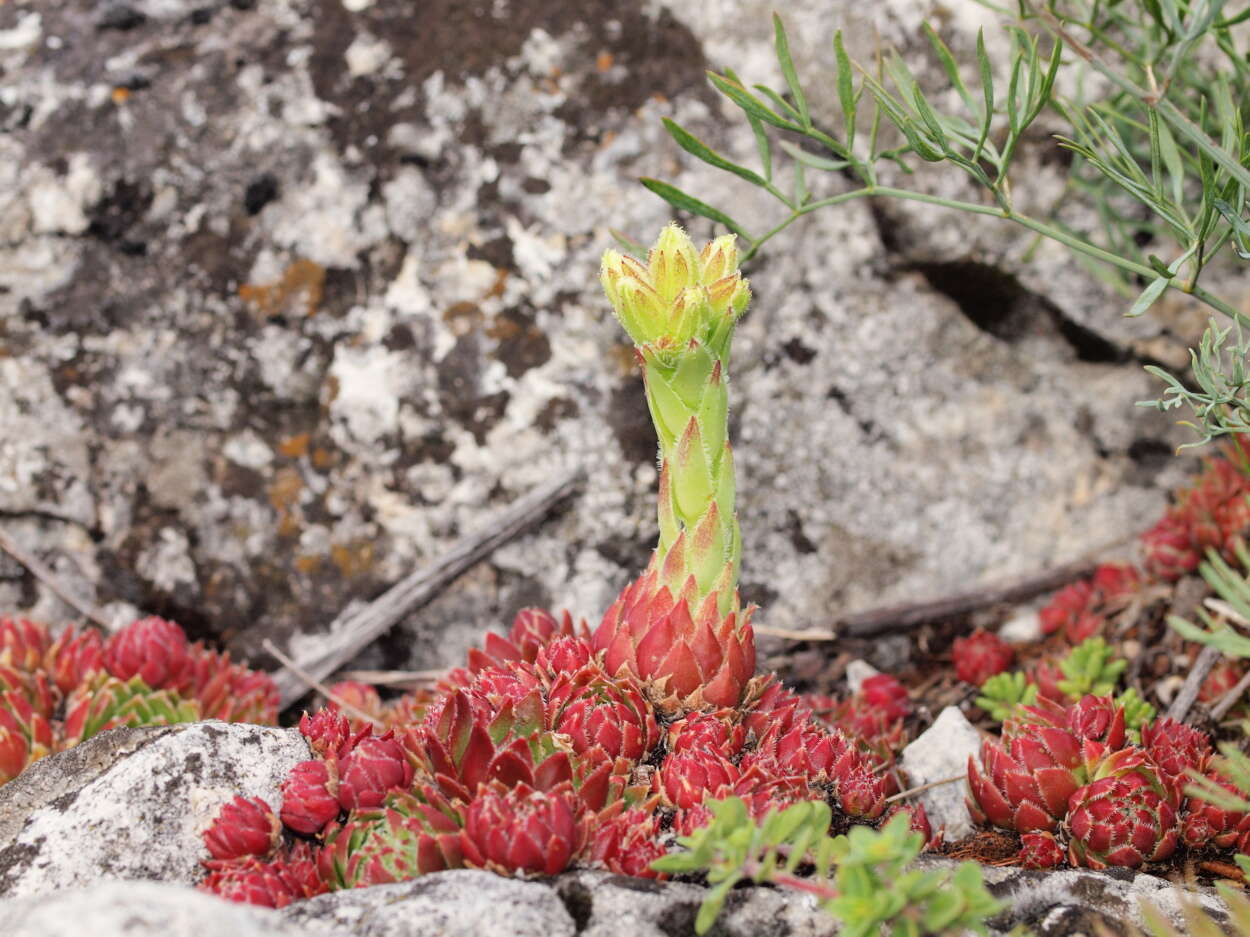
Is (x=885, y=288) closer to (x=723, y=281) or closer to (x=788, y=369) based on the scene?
(x=788, y=369)

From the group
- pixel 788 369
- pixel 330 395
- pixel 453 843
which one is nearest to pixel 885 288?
pixel 788 369

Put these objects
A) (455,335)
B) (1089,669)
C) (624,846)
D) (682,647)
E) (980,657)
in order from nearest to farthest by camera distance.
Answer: (624,846)
(682,647)
(1089,669)
(980,657)
(455,335)

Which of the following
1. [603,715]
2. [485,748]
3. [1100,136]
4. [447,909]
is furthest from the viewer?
[1100,136]

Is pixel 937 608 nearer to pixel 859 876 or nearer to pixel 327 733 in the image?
pixel 327 733

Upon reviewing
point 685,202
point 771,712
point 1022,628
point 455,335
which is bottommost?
point 1022,628

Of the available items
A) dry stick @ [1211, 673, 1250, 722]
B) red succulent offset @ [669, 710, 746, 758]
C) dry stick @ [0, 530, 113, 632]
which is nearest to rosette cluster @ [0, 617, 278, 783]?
dry stick @ [0, 530, 113, 632]

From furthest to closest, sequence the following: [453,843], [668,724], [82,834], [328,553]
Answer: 1. [328,553]
2. [668,724]
3. [82,834]
4. [453,843]

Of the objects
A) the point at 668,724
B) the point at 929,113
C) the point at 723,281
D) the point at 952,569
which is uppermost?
the point at 929,113

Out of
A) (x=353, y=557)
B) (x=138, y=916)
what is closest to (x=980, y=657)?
(x=353, y=557)
